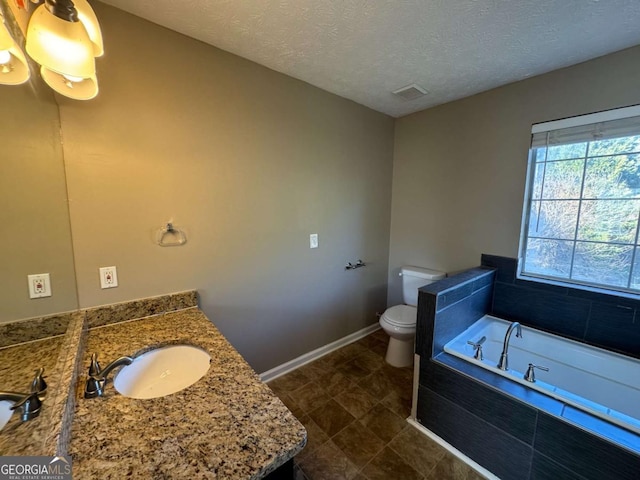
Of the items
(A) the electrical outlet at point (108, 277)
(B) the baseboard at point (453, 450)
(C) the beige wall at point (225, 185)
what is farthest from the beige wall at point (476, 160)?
(A) the electrical outlet at point (108, 277)

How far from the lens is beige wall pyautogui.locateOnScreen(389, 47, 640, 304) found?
166 cm

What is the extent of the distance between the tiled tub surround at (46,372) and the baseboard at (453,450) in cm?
177

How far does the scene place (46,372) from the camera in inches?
35.9

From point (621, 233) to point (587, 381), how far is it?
38.4 inches

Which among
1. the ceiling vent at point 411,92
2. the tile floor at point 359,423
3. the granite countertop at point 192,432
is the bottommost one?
the tile floor at point 359,423

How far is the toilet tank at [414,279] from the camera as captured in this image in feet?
7.81

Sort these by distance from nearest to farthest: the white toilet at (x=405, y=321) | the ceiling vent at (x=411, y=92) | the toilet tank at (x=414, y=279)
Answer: the ceiling vent at (x=411, y=92) < the white toilet at (x=405, y=321) < the toilet tank at (x=414, y=279)

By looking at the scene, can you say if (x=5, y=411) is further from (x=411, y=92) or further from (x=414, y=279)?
(x=411, y=92)

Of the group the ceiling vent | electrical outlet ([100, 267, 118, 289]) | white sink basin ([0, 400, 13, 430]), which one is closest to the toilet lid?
the ceiling vent

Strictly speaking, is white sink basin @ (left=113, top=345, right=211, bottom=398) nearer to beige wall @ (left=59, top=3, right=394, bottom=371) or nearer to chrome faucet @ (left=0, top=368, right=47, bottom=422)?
chrome faucet @ (left=0, top=368, right=47, bottom=422)

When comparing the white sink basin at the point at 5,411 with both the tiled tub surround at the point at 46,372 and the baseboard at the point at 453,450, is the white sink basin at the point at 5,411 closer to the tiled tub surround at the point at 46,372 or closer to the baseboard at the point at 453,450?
the tiled tub surround at the point at 46,372

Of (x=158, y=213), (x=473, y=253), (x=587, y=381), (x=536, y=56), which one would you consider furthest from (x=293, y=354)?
(x=536, y=56)

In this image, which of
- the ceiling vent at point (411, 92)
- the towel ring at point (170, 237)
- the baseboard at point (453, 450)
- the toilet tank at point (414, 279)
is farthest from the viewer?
the toilet tank at point (414, 279)
